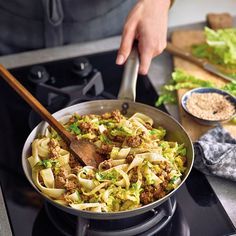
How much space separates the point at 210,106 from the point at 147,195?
0.47m

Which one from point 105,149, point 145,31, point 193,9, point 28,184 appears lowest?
point 193,9

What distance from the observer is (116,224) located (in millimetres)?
1032

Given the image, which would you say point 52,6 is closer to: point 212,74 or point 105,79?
point 105,79

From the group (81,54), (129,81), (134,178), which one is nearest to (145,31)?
(129,81)

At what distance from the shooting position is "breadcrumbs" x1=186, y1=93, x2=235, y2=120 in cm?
132

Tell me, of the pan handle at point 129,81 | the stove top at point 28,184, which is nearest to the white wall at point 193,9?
the stove top at point 28,184

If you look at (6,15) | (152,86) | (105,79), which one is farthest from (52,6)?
(152,86)

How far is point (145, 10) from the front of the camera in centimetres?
137

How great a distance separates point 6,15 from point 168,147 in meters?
0.82

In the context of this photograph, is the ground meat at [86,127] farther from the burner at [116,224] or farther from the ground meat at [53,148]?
the burner at [116,224]

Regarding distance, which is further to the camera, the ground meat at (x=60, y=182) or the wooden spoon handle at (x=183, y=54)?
the wooden spoon handle at (x=183, y=54)

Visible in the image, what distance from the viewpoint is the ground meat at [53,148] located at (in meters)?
1.08

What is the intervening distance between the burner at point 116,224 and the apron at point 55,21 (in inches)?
30.1

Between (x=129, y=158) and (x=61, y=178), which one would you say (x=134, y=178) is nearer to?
(x=129, y=158)
